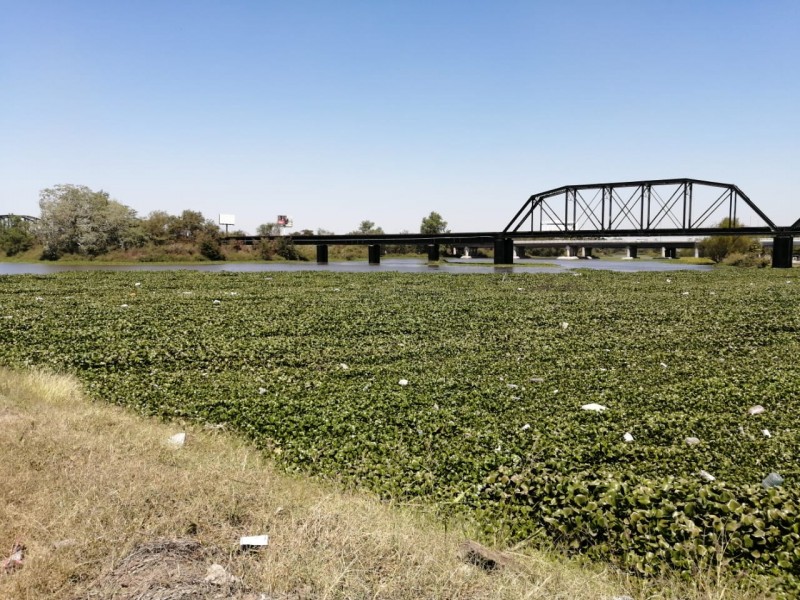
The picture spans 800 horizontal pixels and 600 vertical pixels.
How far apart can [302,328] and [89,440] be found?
7.59m

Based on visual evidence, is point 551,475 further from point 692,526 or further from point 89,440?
point 89,440

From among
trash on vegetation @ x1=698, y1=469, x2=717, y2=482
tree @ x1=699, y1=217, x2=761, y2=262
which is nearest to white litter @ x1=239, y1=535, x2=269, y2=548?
trash on vegetation @ x1=698, y1=469, x2=717, y2=482

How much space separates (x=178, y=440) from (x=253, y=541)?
9.07ft

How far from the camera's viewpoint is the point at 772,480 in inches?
181

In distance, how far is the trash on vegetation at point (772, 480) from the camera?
14.9ft

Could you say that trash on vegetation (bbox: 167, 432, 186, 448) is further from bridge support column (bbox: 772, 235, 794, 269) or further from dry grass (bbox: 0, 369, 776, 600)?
bridge support column (bbox: 772, 235, 794, 269)

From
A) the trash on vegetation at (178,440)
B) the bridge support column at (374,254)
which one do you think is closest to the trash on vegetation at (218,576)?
the trash on vegetation at (178,440)

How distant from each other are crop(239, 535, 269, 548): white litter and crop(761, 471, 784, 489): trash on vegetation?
13.0 ft

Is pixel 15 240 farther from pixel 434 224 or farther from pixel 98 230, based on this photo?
pixel 434 224

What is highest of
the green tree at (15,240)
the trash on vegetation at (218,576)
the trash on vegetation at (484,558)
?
the green tree at (15,240)

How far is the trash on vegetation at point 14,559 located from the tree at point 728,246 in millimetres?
86468

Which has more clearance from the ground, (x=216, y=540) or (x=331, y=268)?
(x=331, y=268)

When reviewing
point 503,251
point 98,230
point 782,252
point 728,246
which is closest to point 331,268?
point 503,251

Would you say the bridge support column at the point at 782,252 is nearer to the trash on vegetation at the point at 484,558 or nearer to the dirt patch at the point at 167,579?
the trash on vegetation at the point at 484,558
